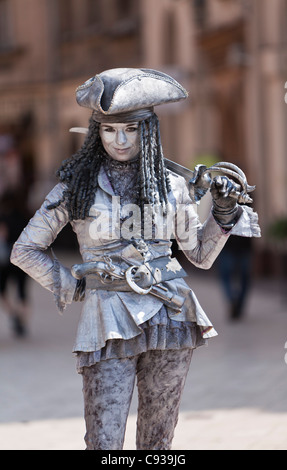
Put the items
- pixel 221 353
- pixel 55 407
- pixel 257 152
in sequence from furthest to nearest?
pixel 257 152 → pixel 221 353 → pixel 55 407

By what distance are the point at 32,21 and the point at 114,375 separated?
1048 inches

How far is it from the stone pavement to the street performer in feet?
6.67

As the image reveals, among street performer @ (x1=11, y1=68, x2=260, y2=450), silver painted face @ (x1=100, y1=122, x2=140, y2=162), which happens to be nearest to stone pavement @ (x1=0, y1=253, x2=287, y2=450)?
street performer @ (x1=11, y1=68, x2=260, y2=450)

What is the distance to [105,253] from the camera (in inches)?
184

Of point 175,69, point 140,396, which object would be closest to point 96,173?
point 140,396

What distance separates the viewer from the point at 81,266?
15.2 ft

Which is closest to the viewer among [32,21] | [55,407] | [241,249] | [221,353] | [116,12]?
[55,407]

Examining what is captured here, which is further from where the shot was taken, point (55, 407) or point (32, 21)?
point (32, 21)

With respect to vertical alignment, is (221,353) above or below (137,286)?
above

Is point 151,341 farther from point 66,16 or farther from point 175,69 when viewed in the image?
point 66,16

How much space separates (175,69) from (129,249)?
17.3 meters

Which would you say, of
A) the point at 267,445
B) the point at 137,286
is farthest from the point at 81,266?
the point at 267,445
